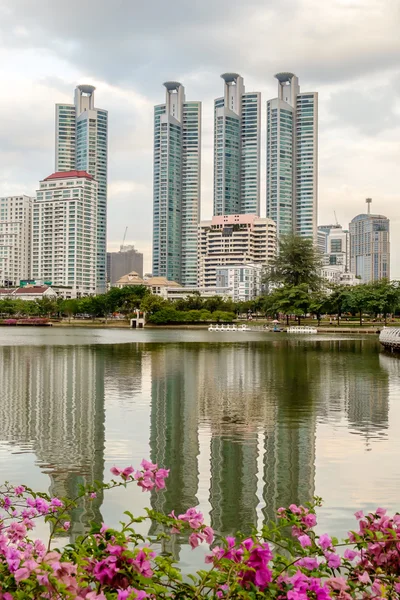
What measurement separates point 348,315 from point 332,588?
11556cm

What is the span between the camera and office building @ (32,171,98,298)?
185375 mm

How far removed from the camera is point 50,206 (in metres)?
189

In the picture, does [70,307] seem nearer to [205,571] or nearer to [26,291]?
[26,291]

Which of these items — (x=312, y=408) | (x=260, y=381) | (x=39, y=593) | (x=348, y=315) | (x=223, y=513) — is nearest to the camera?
(x=39, y=593)

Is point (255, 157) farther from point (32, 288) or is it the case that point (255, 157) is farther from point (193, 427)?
point (193, 427)

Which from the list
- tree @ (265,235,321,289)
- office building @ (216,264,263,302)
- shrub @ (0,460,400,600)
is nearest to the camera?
shrub @ (0,460,400,600)

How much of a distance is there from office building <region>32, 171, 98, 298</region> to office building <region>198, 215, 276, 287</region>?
36.3 metres

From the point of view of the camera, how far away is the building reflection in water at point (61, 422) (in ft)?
32.2

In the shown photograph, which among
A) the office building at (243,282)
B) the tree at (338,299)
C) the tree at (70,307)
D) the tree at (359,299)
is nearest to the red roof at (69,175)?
the office building at (243,282)

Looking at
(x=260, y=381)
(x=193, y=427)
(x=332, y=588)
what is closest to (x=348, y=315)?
(x=260, y=381)

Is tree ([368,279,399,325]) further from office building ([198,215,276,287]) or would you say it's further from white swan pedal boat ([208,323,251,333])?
office building ([198,215,276,287])

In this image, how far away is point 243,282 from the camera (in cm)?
16950

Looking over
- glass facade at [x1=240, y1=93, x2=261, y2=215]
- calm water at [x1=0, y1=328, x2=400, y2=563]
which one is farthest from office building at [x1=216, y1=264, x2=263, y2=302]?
calm water at [x1=0, y1=328, x2=400, y2=563]

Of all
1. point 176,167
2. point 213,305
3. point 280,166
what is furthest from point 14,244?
point 213,305
